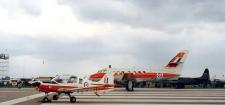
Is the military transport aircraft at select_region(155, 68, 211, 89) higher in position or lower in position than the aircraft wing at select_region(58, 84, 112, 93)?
higher

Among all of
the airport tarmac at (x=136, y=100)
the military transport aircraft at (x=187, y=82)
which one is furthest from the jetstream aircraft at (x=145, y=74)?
the airport tarmac at (x=136, y=100)

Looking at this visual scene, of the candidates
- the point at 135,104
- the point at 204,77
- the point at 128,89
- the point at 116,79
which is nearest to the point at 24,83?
the point at 116,79

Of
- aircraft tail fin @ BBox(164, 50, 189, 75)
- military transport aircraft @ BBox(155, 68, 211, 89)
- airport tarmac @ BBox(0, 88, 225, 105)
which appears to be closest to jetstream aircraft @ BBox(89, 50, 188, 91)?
aircraft tail fin @ BBox(164, 50, 189, 75)

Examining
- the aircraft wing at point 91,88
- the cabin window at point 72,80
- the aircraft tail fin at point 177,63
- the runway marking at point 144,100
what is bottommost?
the runway marking at point 144,100

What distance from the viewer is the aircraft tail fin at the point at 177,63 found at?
52.7 m

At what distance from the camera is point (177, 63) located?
175 ft

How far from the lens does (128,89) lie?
46312 mm

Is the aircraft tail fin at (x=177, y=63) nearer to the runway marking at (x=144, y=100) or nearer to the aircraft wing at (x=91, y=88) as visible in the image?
the runway marking at (x=144, y=100)

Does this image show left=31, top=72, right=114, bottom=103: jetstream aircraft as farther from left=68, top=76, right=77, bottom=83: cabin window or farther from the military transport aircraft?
the military transport aircraft

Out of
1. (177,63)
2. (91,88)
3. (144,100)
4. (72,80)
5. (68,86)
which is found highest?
(177,63)

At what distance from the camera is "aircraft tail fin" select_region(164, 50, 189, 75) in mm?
52734

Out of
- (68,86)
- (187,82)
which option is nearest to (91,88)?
(68,86)

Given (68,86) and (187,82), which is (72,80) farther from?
(187,82)

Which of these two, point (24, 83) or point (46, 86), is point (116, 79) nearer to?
point (24, 83)
